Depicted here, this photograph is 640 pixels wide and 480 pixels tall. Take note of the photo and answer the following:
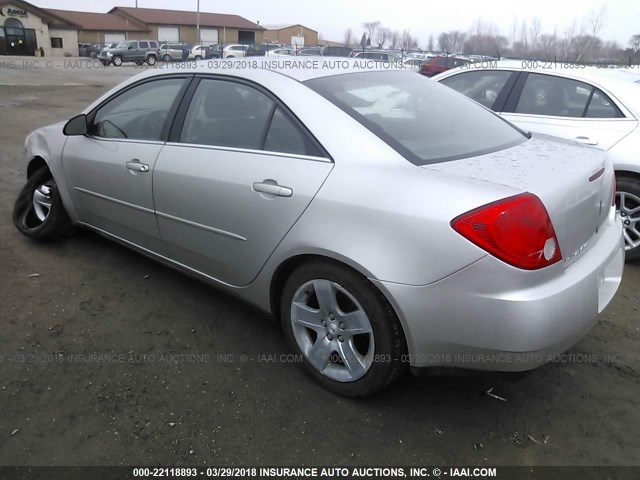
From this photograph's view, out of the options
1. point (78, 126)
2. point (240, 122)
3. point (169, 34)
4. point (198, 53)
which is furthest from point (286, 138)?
point (169, 34)

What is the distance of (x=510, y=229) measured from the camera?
189 cm

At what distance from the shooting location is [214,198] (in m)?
2.68

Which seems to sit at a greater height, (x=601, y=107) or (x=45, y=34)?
(x=45, y=34)

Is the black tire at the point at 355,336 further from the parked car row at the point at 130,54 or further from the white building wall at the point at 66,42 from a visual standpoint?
the white building wall at the point at 66,42

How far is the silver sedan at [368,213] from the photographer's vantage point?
194 centimetres

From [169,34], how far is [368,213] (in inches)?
2739

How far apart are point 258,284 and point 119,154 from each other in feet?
4.62

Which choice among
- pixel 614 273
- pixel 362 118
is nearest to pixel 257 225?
pixel 362 118

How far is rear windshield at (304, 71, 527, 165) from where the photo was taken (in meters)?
2.38

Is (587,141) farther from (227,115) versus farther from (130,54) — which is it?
(130,54)

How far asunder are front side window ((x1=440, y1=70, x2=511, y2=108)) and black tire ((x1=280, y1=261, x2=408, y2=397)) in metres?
3.31

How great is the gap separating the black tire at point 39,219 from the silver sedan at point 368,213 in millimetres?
888

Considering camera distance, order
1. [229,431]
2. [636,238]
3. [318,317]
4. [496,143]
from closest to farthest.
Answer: [229,431] → [318,317] → [496,143] → [636,238]

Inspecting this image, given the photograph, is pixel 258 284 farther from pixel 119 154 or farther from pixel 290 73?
pixel 119 154
